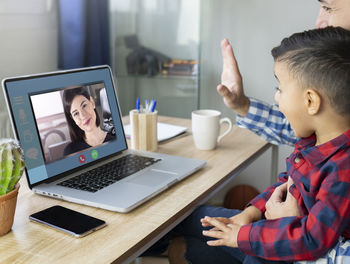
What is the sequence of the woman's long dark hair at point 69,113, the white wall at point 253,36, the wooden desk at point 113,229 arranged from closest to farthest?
the wooden desk at point 113,229 → the woman's long dark hair at point 69,113 → the white wall at point 253,36

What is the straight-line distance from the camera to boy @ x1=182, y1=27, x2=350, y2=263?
0.81 meters

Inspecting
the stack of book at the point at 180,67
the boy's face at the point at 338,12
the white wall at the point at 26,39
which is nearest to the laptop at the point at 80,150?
the boy's face at the point at 338,12

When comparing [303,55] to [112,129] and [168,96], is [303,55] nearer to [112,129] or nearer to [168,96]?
[112,129]

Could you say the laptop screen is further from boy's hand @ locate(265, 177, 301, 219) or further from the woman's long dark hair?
boy's hand @ locate(265, 177, 301, 219)

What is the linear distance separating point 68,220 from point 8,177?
0.15m

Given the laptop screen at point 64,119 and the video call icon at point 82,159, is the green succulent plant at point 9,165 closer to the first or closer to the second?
the laptop screen at point 64,119

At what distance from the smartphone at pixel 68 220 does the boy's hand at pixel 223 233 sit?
23 cm

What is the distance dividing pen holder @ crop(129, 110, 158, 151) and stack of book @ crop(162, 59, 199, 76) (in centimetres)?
107

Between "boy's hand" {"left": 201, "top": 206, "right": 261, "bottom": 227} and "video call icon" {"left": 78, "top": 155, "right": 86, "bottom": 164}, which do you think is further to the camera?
"video call icon" {"left": 78, "top": 155, "right": 86, "bottom": 164}

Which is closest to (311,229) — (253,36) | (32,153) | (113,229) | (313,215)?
(313,215)

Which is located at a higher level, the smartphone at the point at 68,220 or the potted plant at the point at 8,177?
the potted plant at the point at 8,177

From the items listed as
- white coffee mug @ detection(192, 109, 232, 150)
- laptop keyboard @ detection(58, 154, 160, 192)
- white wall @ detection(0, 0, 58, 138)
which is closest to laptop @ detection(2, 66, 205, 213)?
laptop keyboard @ detection(58, 154, 160, 192)

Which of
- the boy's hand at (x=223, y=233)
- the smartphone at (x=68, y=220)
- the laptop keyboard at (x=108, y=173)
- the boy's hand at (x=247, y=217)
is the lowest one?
the boy's hand at (x=247, y=217)

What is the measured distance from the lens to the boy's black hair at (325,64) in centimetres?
83
